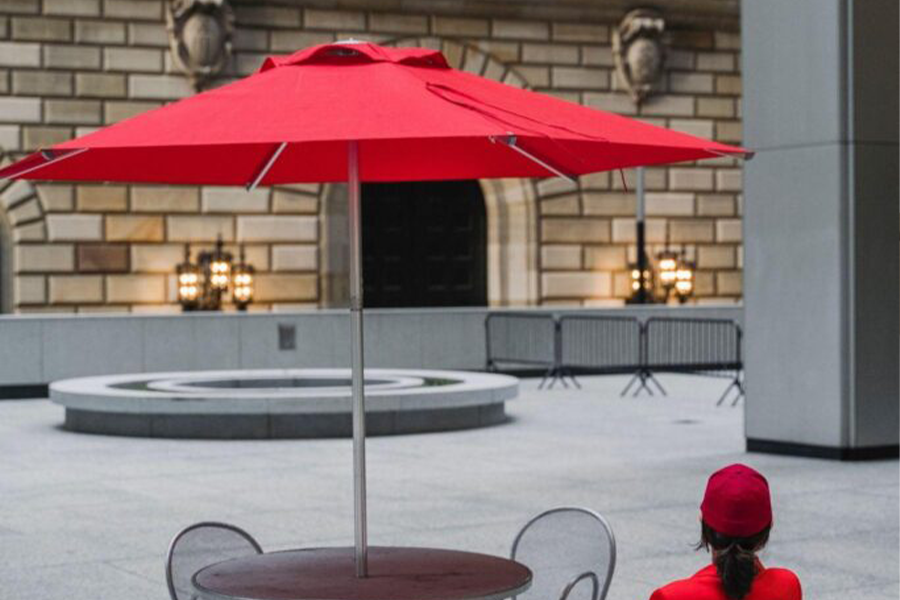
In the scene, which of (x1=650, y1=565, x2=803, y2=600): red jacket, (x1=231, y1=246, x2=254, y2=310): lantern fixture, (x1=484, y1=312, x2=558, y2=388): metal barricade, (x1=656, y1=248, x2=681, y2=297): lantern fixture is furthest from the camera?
(x1=656, y1=248, x2=681, y2=297): lantern fixture

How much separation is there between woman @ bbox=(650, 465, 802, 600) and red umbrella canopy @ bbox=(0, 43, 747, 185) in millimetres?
1665

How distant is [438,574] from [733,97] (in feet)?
94.2

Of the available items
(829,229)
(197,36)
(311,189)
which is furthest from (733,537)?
(311,189)

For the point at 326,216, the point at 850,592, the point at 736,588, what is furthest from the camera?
the point at 326,216

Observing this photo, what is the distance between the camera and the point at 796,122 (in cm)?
1509

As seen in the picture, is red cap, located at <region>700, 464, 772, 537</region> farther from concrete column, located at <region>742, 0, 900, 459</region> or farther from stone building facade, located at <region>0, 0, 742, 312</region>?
stone building facade, located at <region>0, 0, 742, 312</region>

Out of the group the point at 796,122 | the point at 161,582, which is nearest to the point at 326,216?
the point at 796,122

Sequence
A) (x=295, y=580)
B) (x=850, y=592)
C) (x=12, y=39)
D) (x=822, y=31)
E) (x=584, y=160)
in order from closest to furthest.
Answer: (x=295, y=580) → (x=584, y=160) → (x=850, y=592) → (x=822, y=31) → (x=12, y=39)

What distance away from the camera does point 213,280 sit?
2927cm

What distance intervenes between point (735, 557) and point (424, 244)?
28.3 metres

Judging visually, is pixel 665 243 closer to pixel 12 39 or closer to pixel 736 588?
pixel 12 39

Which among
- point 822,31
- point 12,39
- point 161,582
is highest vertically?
point 12,39

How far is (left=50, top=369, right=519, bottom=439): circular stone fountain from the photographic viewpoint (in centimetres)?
1789

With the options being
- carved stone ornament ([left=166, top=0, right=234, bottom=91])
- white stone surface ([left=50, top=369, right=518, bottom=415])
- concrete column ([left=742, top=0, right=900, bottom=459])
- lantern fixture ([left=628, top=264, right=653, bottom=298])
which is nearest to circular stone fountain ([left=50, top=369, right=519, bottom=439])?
white stone surface ([left=50, top=369, right=518, bottom=415])
